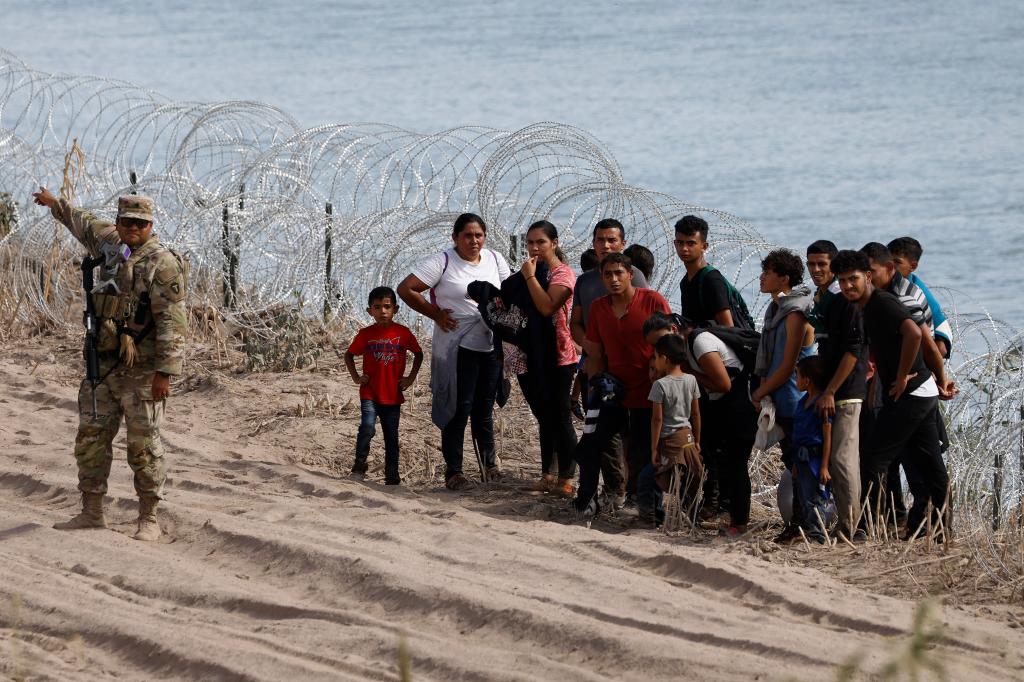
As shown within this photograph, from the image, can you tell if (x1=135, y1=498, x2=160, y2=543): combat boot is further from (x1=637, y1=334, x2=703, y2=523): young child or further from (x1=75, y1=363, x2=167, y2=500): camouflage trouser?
(x1=637, y1=334, x2=703, y2=523): young child

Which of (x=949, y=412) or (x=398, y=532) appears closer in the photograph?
(x=398, y=532)

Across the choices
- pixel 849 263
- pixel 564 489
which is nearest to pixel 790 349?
pixel 849 263

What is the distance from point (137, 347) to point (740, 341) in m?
2.86

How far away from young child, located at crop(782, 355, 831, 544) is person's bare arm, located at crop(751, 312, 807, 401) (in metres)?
0.06

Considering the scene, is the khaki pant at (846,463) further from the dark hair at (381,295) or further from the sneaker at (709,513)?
the dark hair at (381,295)

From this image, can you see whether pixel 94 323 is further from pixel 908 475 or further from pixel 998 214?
pixel 998 214

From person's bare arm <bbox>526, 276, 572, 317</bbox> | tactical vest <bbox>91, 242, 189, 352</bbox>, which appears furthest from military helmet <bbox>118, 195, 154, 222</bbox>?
person's bare arm <bbox>526, 276, 572, 317</bbox>

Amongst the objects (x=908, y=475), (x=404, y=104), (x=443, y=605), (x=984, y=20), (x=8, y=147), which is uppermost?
(x=984, y=20)

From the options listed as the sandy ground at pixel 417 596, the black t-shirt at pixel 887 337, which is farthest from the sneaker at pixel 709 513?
the black t-shirt at pixel 887 337

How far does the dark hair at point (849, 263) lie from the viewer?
678 centimetres

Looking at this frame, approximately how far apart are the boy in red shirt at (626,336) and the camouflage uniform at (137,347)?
206 cm

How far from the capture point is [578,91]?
38906mm

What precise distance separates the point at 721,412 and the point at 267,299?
18.6 ft

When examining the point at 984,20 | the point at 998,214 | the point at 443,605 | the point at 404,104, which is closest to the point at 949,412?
the point at 443,605
